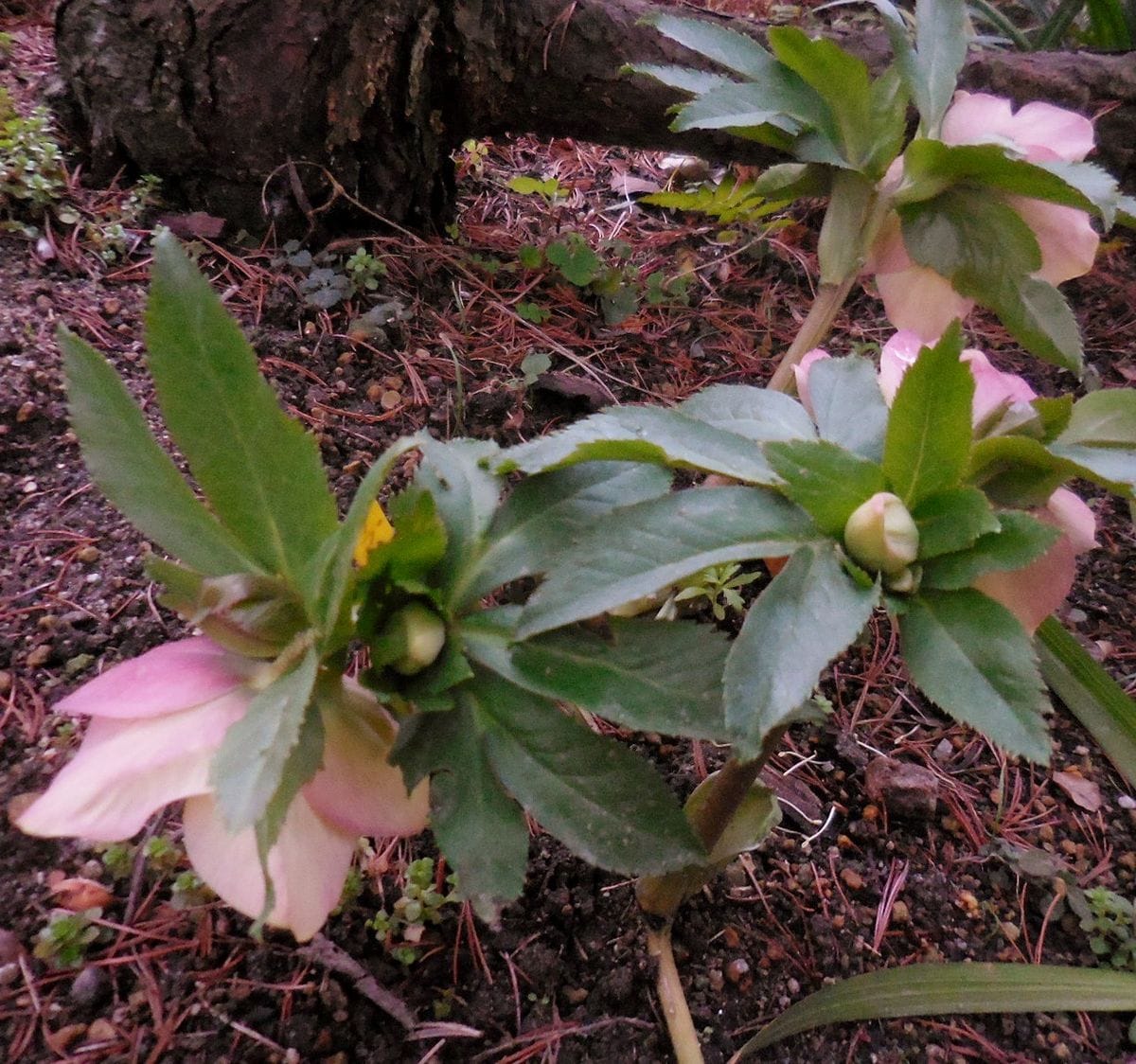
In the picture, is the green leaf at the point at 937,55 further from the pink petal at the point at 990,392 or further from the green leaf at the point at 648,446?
the green leaf at the point at 648,446

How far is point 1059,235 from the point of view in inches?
28.8

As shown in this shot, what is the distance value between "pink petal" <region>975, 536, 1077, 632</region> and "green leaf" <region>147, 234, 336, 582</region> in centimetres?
41

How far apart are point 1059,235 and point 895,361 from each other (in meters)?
0.25

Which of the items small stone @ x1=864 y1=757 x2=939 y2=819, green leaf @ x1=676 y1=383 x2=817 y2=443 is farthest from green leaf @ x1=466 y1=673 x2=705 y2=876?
small stone @ x1=864 y1=757 x2=939 y2=819

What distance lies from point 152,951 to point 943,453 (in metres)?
0.73

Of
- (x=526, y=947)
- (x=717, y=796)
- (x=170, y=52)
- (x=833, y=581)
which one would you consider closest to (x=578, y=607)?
(x=833, y=581)

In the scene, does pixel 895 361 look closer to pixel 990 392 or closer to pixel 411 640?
pixel 990 392

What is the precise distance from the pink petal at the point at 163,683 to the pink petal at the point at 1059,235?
2.39 feet

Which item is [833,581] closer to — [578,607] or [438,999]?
[578,607]

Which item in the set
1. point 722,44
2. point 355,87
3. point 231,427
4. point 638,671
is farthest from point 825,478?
point 355,87

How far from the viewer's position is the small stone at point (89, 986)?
69 centimetres

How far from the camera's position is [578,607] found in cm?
44

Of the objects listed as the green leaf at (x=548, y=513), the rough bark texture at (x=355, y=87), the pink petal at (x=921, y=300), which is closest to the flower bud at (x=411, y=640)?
the green leaf at (x=548, y=513)

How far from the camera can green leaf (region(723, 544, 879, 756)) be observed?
420 mm
